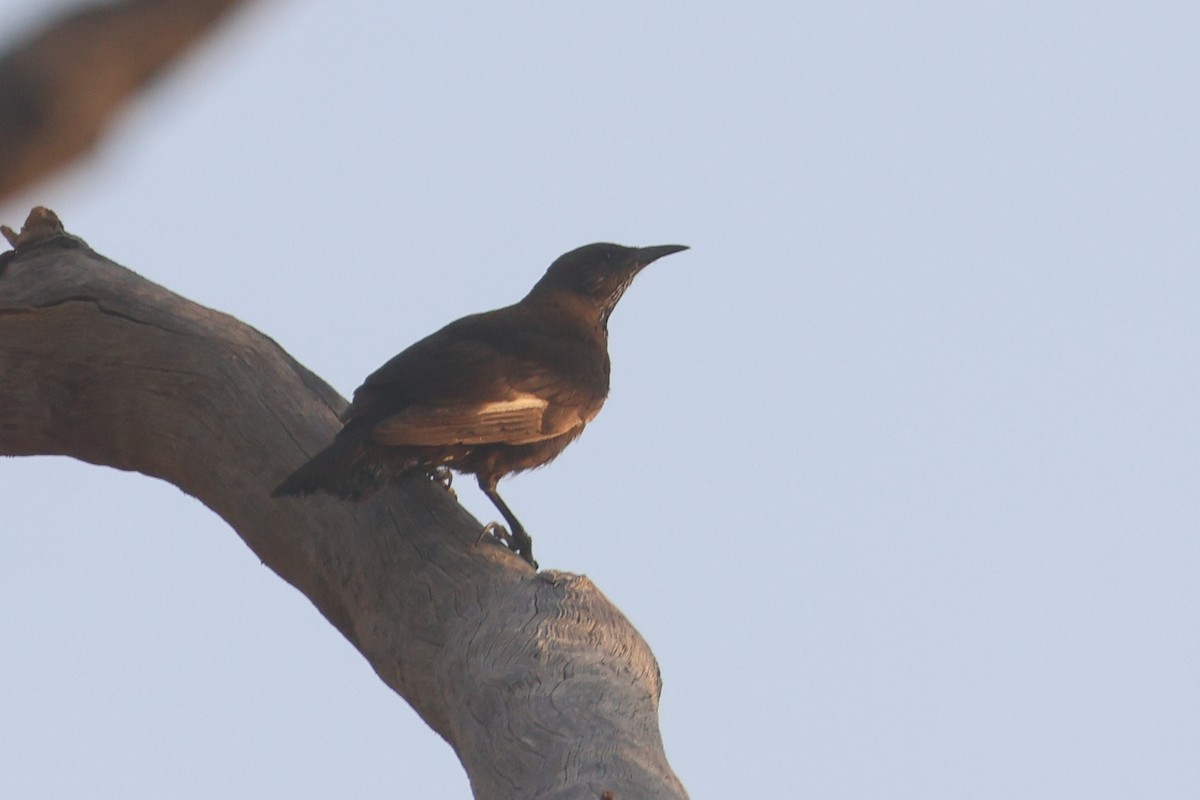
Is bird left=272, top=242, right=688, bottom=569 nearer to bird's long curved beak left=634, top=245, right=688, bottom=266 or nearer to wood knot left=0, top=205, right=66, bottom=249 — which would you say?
bird's long curved beak left=634, top=245, right=688, bottom=266

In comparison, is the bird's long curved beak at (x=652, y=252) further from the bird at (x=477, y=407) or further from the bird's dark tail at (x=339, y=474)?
the bird's dark tail at (x=339, y=474)

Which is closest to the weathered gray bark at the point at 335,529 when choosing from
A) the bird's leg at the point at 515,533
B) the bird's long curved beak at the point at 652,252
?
the bird's leg at the point at 515,533

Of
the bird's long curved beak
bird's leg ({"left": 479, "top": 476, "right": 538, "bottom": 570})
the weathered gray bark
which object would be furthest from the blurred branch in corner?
the bird's long curved beak

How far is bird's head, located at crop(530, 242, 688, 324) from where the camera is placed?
20.3 ft

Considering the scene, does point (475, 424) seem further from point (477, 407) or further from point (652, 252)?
point (652, 252)

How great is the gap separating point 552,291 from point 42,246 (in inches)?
82.3

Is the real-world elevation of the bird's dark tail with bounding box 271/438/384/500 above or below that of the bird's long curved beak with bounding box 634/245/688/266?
below

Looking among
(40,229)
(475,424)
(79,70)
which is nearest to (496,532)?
(475,424)

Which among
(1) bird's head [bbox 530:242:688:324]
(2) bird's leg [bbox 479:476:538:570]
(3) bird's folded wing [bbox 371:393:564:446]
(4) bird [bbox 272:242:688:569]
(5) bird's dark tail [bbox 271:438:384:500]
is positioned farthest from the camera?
(1) bird's head [bbox 530:242:688:324]

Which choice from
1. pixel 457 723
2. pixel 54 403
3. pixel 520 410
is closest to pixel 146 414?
pixel 54 403

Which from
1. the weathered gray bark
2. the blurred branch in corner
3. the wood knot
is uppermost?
the wood knot

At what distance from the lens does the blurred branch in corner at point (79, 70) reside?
28.3 inches

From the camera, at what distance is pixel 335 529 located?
4141 mm

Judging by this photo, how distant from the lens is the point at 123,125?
735 millimetres
